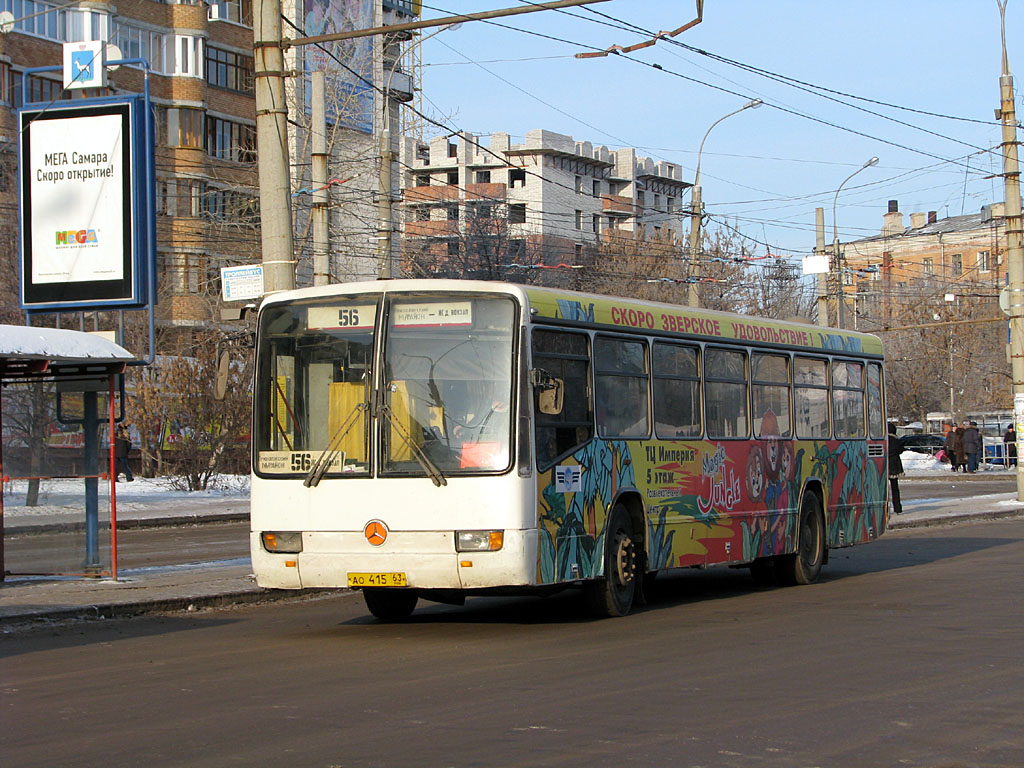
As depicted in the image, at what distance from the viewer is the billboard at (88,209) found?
17.5 m

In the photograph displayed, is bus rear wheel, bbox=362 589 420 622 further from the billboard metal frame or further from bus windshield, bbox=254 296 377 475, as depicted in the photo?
the billboard metal frame

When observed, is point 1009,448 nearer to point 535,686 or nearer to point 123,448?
point 123,448

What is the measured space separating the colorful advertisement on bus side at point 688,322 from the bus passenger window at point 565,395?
216 millimetres

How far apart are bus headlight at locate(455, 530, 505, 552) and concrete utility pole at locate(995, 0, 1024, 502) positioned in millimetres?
22535

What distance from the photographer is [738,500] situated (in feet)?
50.5

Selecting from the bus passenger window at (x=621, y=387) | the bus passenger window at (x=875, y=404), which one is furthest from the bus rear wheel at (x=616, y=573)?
the bus passenger window at (x=875, y=404)

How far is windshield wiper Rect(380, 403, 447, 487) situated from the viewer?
37.9 ft

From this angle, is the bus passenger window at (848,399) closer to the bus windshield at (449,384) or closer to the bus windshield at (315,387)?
the bus windshield at (449,384)

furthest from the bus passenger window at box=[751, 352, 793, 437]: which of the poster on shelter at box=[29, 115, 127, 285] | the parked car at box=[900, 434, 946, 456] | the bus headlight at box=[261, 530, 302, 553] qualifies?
the parked car at box=[900, 434, 946, 456]

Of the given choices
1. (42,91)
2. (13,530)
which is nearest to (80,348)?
(13,530)

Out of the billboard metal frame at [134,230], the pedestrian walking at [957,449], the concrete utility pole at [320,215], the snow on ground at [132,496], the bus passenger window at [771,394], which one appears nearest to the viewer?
the snow on ground at [132,496]

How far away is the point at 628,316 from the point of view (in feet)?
44.8

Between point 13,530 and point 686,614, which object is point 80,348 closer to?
point 13,530

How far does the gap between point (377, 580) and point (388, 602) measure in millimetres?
1758
